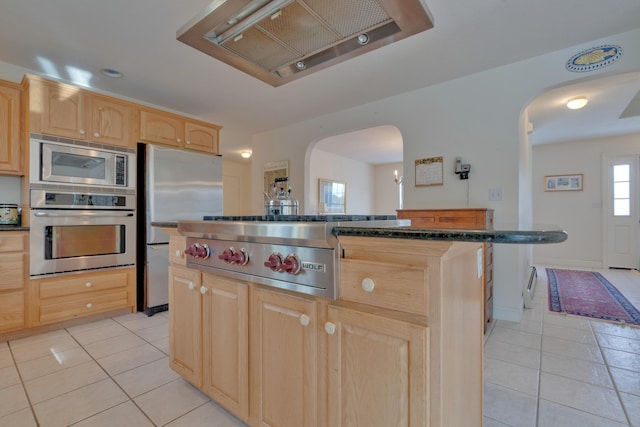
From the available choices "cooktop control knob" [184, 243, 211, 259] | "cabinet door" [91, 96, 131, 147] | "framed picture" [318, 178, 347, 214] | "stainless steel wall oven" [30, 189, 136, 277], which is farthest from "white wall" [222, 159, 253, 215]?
"cooktop control knob" [184, 243, 211, 259]

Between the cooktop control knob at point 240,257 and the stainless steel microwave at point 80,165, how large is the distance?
7.57 feet

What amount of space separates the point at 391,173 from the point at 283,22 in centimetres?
716

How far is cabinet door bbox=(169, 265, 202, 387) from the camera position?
1.50 m

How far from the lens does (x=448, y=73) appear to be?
2863 mm

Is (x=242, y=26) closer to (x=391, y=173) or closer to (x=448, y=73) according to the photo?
(x=448, y=73)

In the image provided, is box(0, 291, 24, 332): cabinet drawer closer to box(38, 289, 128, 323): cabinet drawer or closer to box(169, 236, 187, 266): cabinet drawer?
box(38, 289, 128, 323): cabinet drawer

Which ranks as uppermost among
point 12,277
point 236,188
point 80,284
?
point 236,188

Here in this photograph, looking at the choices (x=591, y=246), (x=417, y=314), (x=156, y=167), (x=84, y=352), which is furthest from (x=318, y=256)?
(x=591, y=246)

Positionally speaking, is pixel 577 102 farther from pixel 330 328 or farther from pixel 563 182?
pixel 330 328

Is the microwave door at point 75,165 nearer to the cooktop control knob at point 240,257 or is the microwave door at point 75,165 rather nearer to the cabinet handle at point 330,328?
the cooktop control knob at point 240,257

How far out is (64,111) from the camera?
2.56 meters

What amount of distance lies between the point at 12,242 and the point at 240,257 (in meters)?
2.37

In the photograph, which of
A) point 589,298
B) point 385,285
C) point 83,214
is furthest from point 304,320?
point 589,298

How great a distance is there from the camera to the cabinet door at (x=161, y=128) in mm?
3059
